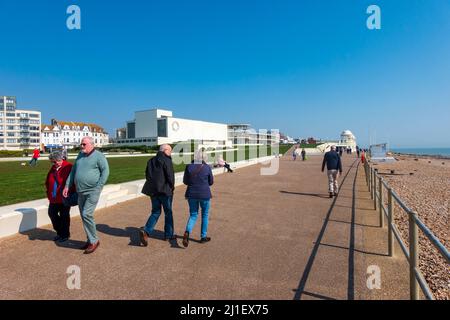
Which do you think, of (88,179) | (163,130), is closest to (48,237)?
(88,179)

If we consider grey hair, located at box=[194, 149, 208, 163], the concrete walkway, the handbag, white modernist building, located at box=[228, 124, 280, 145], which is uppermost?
white modernist building, located at box=[228, 124, 280, 145]

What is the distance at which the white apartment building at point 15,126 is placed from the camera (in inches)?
2975

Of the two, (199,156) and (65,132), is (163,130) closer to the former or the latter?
(65,132)

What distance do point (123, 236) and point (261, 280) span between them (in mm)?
2758

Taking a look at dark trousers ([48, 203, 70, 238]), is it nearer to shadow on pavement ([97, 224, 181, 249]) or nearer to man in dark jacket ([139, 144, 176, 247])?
shadow on pavement ([97, 224, 181, 249])

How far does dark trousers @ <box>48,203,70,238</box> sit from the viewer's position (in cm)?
446

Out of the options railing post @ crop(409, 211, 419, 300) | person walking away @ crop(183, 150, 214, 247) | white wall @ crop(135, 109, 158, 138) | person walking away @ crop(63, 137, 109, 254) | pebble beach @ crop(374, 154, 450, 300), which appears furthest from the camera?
white wall @ crop(135, 109, 158, 138)

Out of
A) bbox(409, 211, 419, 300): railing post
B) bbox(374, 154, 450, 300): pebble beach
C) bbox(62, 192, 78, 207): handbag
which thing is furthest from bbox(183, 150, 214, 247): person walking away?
bbox(374, 154, 450, 300): pebble beach

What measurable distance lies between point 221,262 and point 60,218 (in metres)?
2.80

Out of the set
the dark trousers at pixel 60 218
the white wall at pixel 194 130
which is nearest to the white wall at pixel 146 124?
the white wall at pixel 194 130

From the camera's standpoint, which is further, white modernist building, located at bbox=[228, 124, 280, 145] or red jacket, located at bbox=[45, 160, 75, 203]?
white modernist building, located at bbox=[228, 124, 280, 145]

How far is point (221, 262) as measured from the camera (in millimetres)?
3748

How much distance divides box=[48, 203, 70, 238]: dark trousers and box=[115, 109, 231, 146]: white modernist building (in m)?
83.5
